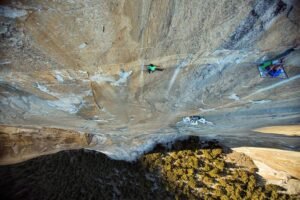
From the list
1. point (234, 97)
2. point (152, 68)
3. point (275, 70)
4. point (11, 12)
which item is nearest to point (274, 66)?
point (275, 70)

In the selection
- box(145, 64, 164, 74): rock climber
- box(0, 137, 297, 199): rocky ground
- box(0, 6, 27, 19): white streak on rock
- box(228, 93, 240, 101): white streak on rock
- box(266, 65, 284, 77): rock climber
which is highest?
box(0, 6, 27, 19): white streak on rock

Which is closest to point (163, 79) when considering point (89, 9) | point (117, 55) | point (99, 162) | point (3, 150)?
point (117, 55)

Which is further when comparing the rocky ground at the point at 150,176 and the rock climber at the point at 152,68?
the rocky ground at the point at 150,176

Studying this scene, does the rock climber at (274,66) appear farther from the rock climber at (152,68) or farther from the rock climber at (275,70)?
the rock climber at (152,68)

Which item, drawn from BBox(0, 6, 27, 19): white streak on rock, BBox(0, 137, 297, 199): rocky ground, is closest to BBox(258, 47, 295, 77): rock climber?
BBox(0, 6, 27, 19): white streak on rock

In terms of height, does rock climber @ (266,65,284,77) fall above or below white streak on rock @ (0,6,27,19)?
below

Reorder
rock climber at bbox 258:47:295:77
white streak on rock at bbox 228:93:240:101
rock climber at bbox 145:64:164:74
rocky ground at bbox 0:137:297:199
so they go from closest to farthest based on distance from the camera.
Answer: rock climber at bbox 258:47:295:77, rock climber at bbox 145:64:164:74, white streak on rock at bbox 228:93:240:101, rocky ground at bbox 0:137:297:199

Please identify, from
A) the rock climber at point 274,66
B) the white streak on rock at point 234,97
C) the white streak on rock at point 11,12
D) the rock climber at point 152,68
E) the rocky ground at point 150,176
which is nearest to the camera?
the white streak on rock at point 11,12

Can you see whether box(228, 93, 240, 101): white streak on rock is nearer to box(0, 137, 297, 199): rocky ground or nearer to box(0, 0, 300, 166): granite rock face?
box(0, 0, 300, 166): granite rock face

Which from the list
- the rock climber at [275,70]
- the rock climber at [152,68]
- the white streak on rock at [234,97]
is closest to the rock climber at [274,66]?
the rock climber at [275,70]
